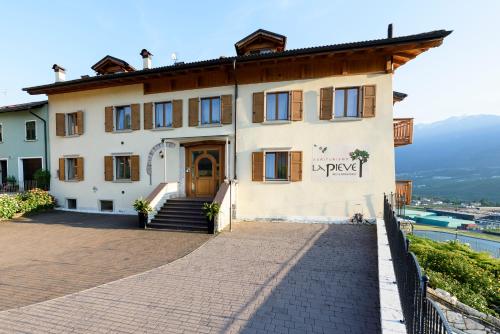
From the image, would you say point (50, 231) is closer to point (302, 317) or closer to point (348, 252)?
point (302, 317)

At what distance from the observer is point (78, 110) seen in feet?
46.7

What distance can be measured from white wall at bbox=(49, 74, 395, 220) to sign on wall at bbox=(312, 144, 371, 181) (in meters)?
0.22

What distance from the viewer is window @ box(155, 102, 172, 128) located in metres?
12.8

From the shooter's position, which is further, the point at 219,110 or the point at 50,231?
the point at 219,110

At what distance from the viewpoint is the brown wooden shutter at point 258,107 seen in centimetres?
1121

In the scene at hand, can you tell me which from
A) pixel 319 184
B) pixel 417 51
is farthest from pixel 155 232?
pixel 417 51

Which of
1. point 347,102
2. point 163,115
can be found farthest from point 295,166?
point 163,115

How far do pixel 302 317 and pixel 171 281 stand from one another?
306cm

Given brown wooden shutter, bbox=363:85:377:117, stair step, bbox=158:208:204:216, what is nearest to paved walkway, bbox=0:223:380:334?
stair step, bbox=158:208:204:216

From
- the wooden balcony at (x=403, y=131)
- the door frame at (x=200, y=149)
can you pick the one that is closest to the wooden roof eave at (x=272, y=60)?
the wooden balcony at (x=403, y=131)

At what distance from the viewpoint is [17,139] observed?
639 inches

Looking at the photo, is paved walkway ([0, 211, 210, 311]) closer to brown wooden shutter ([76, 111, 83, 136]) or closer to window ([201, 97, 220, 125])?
brown wooden shutter ([76, 111, 83, 136])

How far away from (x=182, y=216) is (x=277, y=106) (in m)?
6.59

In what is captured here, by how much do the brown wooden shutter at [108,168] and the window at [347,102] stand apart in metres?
12.1
